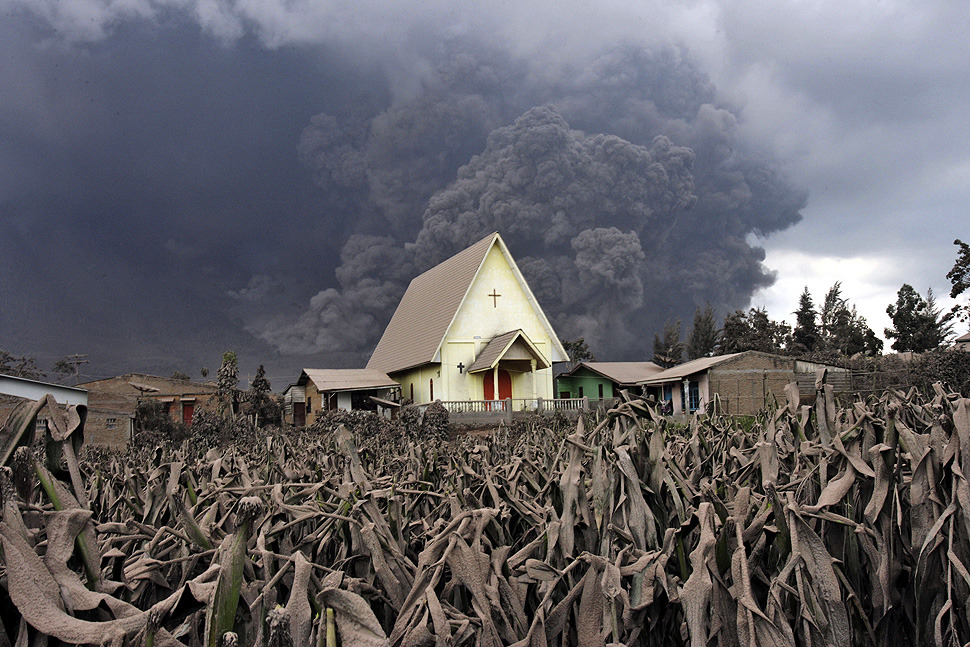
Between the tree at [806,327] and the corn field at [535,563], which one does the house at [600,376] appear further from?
the corn field at [535,563]

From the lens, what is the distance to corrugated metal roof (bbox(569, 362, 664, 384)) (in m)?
35.6

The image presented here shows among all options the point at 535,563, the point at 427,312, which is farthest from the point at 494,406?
the point at 535,563

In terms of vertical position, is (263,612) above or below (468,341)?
below

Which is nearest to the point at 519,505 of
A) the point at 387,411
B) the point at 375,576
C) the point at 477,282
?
the point at 375,576

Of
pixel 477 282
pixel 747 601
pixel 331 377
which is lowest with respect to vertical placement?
pixel 747 601

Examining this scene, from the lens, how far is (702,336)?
61938 millimetres

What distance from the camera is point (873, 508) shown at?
149 centimetres

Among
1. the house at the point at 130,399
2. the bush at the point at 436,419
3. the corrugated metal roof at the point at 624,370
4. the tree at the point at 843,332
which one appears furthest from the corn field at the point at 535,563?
the tree at the point at 843,332

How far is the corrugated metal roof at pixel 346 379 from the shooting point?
87.5 ft

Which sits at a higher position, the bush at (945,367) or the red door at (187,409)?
the bush at (945,367)

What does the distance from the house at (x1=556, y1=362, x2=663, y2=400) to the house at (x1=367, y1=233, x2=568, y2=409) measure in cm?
652

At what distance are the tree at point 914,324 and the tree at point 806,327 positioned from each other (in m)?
5.31

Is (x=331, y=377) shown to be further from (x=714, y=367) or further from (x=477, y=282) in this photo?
(x=714, y=367)

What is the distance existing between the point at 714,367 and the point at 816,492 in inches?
1037
